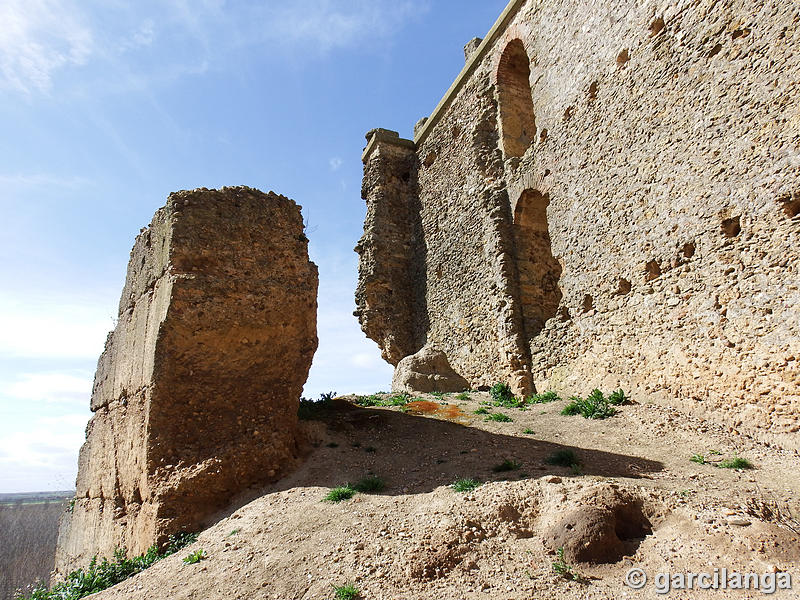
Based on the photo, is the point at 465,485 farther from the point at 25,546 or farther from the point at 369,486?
the point at 25,546

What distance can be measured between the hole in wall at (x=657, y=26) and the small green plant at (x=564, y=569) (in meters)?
8.92

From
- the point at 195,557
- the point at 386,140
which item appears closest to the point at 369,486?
the point at 195,557

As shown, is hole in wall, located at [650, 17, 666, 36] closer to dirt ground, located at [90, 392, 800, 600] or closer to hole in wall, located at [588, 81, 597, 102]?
hole in wall, located at [588, 81, 597, 102]

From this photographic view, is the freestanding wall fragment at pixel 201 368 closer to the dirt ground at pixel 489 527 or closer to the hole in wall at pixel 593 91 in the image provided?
the dirt ground at pixel 489 527

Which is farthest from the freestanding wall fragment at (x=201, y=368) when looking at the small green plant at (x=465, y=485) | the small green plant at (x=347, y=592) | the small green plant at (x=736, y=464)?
the small green plant at (x=736, y=464)

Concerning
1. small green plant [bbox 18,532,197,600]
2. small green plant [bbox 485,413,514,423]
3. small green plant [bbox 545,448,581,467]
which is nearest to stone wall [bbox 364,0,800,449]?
small green plant [bbox 485,413,514,423]

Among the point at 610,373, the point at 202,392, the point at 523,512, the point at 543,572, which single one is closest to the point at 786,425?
the point at 610,373

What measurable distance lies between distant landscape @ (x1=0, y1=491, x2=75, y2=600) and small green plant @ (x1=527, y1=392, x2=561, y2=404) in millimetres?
22603

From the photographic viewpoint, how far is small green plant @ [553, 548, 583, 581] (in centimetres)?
344

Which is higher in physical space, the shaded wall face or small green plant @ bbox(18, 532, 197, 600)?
the shaded wall face

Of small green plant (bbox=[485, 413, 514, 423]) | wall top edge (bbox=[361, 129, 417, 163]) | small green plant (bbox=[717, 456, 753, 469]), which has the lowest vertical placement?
small green plant (bbox=[717, 456, 753, 469])

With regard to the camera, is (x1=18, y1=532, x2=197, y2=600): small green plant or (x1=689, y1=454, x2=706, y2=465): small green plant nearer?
(x1=18, y1=532, x2=197, y2=600): small green plant

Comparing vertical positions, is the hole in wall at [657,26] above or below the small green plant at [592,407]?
above

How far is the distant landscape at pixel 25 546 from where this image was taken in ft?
98.7
